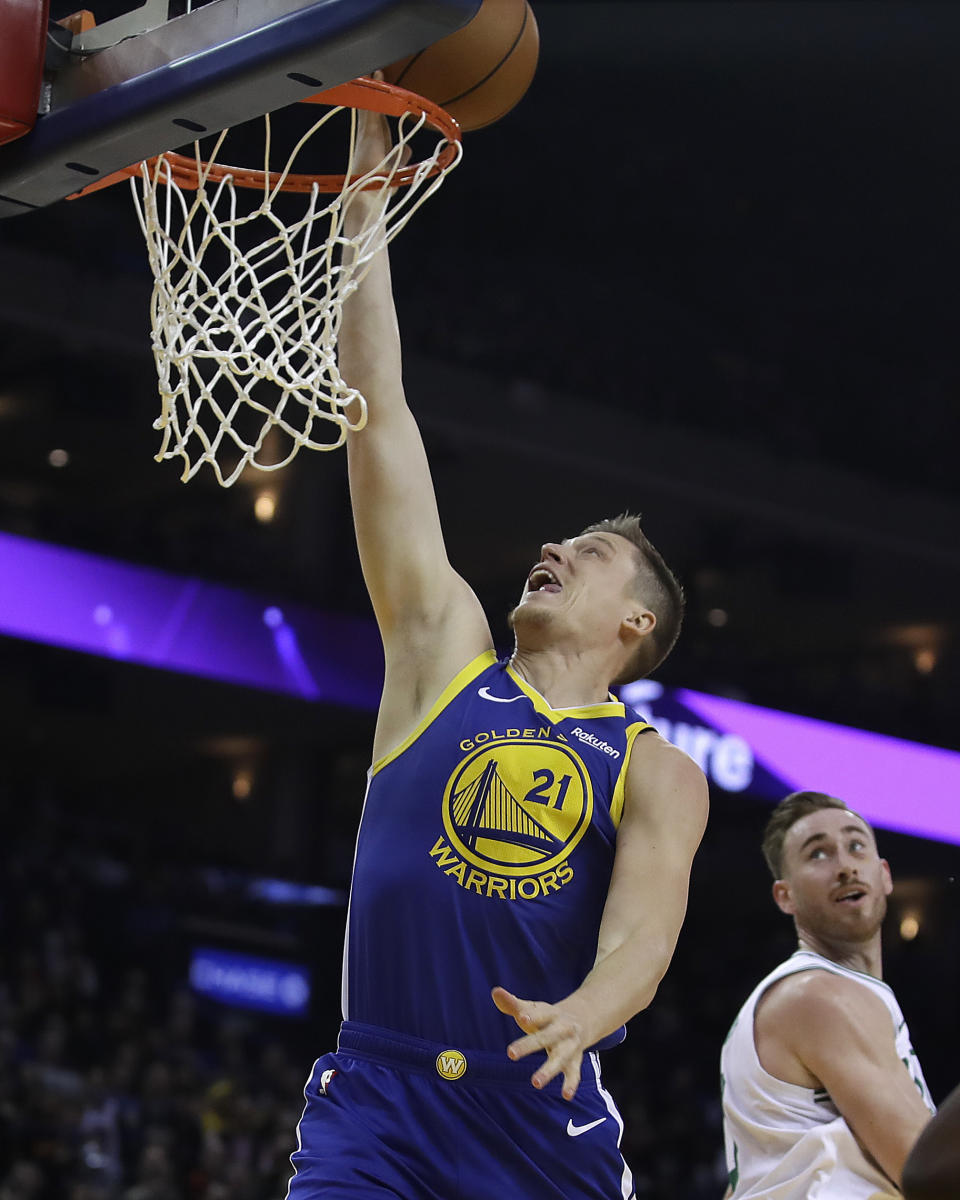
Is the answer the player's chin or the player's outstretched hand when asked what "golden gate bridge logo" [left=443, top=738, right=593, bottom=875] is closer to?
the player's chin

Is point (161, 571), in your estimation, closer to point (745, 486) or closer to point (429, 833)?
point (745, 486)

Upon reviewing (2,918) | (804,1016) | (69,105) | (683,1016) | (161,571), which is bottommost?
(683,1016)

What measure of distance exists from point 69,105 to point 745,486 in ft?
43.6

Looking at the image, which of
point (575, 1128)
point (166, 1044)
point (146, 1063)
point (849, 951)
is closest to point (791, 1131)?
point (849, 951)

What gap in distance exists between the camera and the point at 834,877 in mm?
3680

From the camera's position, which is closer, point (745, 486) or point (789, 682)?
point (789, 682)

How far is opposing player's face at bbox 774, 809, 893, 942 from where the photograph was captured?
12.0 feet

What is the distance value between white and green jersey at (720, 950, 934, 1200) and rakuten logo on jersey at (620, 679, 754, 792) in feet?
30.4

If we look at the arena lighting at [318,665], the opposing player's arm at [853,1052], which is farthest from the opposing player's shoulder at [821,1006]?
the arena lighting at [318,665]

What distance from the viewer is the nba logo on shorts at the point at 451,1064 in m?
2.50

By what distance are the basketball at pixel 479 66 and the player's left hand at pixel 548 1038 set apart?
1840 millimetres

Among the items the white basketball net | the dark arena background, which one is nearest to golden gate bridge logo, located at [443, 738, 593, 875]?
the white basketball net

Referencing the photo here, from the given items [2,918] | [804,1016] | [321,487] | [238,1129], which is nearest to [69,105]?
[804,1016]

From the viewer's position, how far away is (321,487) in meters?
14.5
